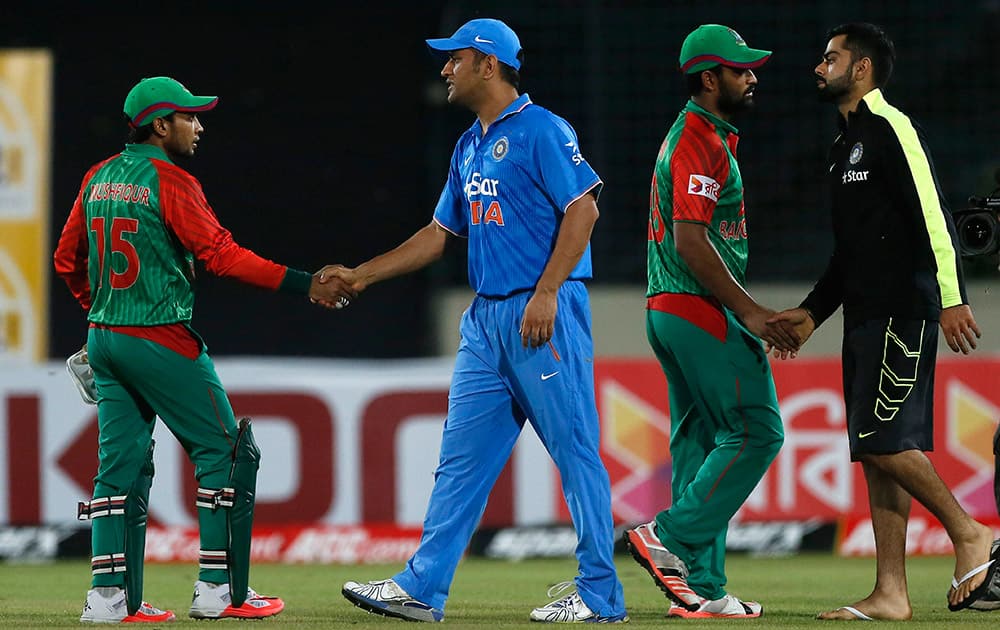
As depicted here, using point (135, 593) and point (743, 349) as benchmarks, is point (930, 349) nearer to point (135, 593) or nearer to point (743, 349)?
point (743, 349)

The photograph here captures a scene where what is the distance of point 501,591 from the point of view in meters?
7.77

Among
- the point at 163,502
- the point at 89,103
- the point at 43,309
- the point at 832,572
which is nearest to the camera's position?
the point at 832,572

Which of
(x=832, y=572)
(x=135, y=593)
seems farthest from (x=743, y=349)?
(x=832, y=572)

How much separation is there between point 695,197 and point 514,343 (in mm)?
889

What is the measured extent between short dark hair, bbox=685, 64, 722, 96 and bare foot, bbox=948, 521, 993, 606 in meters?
1.92

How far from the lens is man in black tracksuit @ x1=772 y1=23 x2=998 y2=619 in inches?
236

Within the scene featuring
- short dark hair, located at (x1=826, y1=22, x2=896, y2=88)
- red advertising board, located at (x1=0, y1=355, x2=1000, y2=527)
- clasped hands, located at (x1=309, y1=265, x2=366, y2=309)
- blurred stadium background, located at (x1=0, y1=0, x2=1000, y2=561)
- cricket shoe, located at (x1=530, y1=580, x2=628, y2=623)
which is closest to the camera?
cricket shoe, located at (x1=530, y1=580, x2=628, y2=623)

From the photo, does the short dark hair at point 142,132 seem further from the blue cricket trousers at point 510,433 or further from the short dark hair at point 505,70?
the blue cricket trousers at point 510,433

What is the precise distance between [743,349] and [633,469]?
3586 millimetres

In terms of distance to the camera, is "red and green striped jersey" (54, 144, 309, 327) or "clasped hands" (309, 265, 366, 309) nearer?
"red and green striped jersey" (54, 144, 309, 327)

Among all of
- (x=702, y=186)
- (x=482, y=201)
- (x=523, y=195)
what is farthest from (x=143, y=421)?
(x=702, y=186)

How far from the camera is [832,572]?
8.88 metres

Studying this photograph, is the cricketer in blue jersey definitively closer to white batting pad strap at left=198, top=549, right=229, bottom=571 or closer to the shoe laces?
the shoe laces

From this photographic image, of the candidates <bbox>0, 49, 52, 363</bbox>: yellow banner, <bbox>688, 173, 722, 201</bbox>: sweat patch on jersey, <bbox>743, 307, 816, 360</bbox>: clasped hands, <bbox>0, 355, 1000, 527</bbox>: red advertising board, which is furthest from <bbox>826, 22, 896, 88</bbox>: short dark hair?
<bbox>0, 49, 52, 363</bbox>: yellow banner
